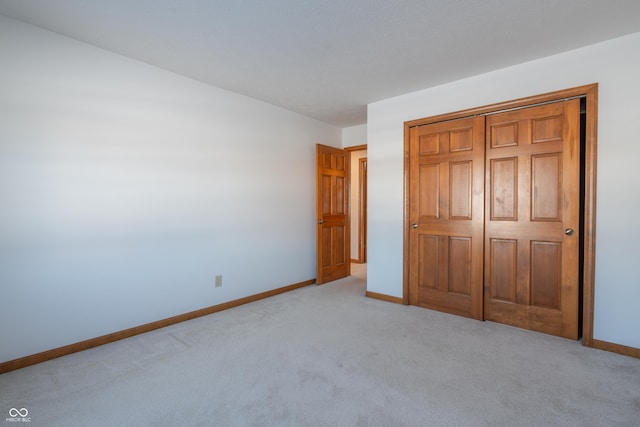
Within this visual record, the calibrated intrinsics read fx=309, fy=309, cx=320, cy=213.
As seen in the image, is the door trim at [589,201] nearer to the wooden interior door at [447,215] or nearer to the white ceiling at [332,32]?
the white ceiling at [332,32]

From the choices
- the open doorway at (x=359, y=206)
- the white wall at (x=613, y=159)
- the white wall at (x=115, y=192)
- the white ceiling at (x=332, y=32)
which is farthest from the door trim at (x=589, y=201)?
the open doorway at (x=359, y=206)

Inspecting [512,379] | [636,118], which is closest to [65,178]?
[512,379]

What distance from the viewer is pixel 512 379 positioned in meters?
2.07

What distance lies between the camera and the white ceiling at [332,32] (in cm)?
204

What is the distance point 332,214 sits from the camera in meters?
4.75

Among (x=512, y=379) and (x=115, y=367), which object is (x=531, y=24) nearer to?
(x=512, y=379)

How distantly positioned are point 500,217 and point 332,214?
92.0 inches

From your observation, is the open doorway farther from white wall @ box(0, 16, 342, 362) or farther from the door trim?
the door trim

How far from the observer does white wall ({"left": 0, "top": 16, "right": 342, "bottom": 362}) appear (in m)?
2.25

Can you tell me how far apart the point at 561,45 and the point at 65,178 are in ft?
13.5

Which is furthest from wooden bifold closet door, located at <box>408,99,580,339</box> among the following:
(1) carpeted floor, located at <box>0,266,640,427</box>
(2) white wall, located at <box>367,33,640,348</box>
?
(1) carpeted floor, located at <box>0,266,640,427</box>

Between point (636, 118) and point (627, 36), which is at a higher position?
point (627, 36)

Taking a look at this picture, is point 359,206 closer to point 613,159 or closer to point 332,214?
point 332,214
